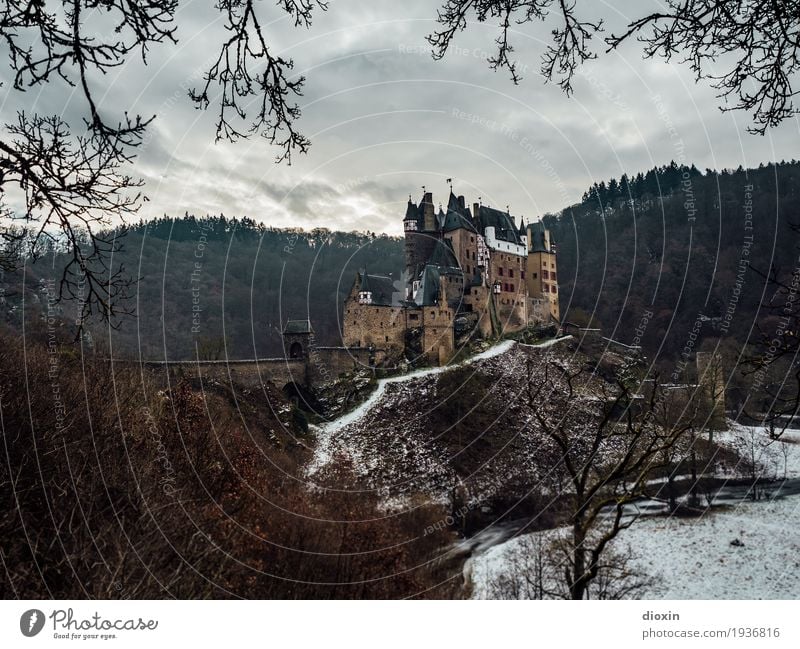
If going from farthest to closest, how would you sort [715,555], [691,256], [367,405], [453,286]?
1. [453,286]
2. [367,405]
3. [691,256]
4. [715,555]

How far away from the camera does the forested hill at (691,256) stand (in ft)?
30.2

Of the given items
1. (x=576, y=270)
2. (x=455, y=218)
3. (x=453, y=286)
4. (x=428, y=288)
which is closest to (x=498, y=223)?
(x=455, y=218)

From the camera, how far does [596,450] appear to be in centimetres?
507

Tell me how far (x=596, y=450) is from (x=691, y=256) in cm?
1199

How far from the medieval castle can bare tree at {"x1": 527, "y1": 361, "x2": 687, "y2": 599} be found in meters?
8.01

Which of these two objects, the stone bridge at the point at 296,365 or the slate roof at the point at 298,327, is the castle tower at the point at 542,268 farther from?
the slate roof at the point at 298,327

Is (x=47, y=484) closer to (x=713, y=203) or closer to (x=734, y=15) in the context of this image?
(x=734, y=15)

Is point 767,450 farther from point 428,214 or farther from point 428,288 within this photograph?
point 428,214

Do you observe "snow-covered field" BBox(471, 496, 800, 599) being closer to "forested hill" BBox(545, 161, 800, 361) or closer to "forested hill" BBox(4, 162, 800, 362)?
"forested hill" BBox(545, 161, 800, 361)

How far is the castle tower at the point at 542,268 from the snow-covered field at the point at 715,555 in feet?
85.3

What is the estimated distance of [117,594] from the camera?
435 cm

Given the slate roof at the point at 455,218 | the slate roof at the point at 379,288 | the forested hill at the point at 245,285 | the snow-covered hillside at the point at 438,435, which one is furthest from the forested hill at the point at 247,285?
the snow-covered hillside at the point at 438,435

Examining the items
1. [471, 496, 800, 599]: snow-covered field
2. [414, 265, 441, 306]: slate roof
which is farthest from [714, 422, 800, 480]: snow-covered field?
[414, 265, 441, 306]: slate roof
